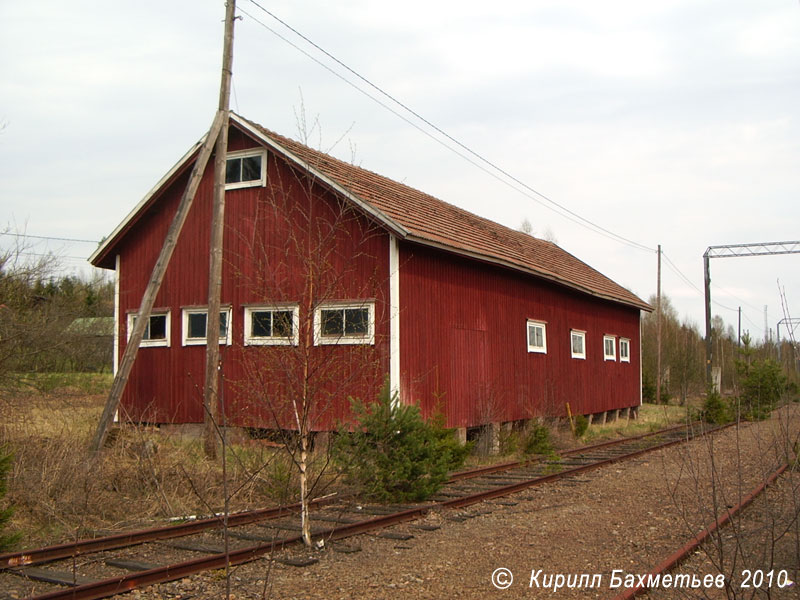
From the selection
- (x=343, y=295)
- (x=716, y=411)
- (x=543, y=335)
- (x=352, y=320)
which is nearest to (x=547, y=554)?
(x=352, y=320)

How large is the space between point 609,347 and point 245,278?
14.1 m

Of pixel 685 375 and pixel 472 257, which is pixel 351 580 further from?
pixel 685 375

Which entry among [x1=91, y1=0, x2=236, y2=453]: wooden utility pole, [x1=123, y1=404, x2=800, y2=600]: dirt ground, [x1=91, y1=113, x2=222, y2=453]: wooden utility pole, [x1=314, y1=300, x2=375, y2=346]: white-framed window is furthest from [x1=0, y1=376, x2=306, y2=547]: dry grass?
[x1=314, y1=300, x2=375, y2=346]: white-framed window

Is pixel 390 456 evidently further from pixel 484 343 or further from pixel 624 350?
pixel 624 350

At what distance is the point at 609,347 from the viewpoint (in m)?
24.9

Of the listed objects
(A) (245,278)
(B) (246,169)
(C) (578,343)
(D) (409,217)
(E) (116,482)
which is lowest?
(E) (116,482)

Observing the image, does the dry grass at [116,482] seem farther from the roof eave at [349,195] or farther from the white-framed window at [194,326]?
the roof eave at [349,195]

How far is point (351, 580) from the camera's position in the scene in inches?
242

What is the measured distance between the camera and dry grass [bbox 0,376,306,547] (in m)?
8.39

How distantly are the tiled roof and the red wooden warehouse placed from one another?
0.24 ft

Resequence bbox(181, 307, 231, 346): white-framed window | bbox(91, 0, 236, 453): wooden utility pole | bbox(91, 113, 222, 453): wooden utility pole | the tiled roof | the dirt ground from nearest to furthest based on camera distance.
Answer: the dirt ground → bbox(91, 113, 222, 453): wooden utility pole → bbox(91, 0, 236, 453): wooden utility pole → the tiled roof → bbox(181, 307, 231, 346): white-framed window

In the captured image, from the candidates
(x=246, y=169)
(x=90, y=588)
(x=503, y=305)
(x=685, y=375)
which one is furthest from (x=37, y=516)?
(x=685, y=375)

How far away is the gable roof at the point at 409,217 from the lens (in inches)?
547

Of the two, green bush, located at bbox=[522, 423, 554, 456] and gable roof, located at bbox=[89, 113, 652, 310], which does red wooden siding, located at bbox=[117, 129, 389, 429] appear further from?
green bush, located at bbox=[522, 423, 554, 456]
